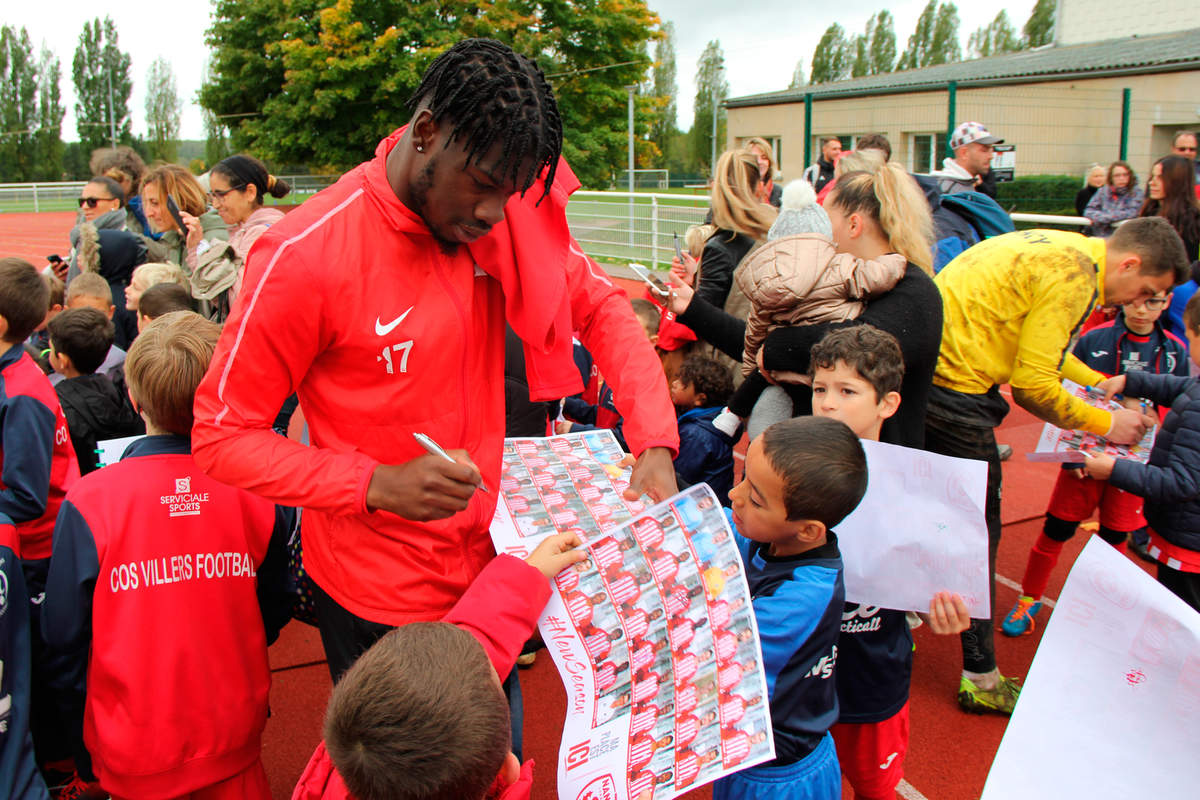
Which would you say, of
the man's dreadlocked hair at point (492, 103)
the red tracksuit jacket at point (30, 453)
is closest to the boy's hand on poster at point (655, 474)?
the man's dreadlocked hair at point (492, 103)

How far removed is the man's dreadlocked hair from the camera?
1.48 metres

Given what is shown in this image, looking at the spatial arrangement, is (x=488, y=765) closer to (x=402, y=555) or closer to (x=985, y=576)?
(x=402, y=555)

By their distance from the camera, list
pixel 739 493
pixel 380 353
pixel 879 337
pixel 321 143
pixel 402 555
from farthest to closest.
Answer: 1. pixel 321 143
2. pixel 879 337
3. pixel 739 493
4. pixel 402 555
5. pixel 380 353

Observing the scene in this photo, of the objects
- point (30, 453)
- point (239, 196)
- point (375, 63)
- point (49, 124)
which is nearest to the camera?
point (30, 453)

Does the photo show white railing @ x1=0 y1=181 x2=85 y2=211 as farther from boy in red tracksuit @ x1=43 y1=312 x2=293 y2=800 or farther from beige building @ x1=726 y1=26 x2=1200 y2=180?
boy in red tracksuit @ x1=43 y1=312 x2=293 y2=800

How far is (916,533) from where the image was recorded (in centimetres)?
221

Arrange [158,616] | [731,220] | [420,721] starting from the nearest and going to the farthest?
[420,721], [158,616], [731,220]

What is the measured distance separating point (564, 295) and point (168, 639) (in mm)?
1306

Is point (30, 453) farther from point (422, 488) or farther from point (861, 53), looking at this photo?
point (861, 53)

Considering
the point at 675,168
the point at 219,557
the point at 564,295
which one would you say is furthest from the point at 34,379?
the point at 675,168

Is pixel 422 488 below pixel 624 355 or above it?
below

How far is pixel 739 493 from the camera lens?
6.64ft

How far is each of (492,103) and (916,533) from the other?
60.3 inches

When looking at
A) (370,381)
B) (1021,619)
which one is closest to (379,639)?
(370,381)
